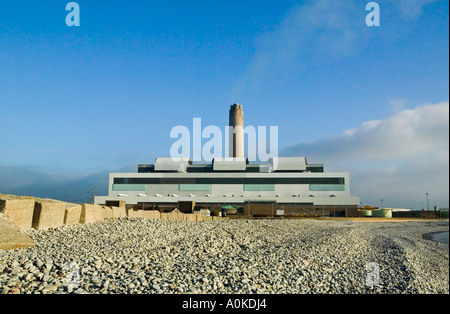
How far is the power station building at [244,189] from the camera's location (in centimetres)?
7175

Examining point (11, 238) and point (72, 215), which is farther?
point (72, 215)

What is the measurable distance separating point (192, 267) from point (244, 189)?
6512 centimetres

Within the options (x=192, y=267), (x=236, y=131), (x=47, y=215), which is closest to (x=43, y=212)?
(x=47, y=215)

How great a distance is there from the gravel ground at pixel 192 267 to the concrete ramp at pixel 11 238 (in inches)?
16.3

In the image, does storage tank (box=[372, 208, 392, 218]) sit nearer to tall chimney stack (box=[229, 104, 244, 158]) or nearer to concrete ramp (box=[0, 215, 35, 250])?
tall chimney stack (box=[229, 104, 244, 158])

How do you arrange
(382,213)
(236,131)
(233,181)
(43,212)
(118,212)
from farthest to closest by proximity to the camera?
(236,131), (233,181), (382,213), (118,212), (43,212)

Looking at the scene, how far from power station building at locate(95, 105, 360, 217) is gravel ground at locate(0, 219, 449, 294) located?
183 feet

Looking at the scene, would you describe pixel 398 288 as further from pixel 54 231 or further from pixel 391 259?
pixel 54 231

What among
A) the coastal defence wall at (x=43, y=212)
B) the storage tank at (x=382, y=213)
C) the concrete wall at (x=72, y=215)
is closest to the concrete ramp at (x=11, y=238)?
the coastal defence wall at (x=43, y=212)

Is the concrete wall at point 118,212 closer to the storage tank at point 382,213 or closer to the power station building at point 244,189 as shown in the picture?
the power station building at point 244,189

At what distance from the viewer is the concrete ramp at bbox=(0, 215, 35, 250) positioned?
10344mm

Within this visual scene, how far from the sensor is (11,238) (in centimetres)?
1061

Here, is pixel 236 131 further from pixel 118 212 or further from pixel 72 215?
pixel 72 215
